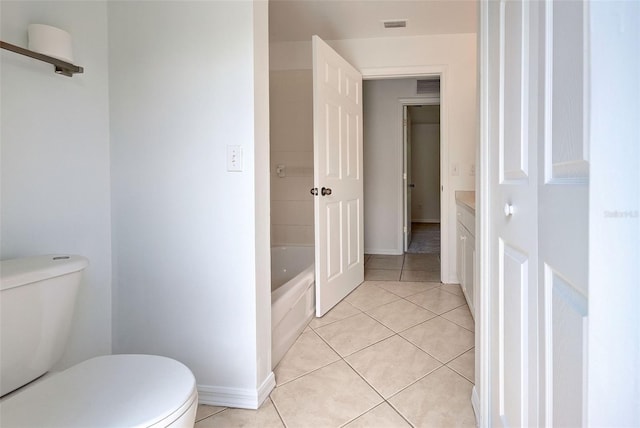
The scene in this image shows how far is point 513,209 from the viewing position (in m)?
0.96

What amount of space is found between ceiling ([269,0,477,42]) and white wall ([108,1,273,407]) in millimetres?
1450

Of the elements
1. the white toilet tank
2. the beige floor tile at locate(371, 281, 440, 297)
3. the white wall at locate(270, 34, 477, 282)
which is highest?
the white wall at locate(270, 34, 477, 282)

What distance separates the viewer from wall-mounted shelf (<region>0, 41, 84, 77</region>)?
1.21 metres

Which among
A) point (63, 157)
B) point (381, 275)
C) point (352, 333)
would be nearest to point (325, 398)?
point (352, 333)

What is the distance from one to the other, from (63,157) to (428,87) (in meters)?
4.45

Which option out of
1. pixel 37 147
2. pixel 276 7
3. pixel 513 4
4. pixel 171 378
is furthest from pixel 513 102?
pixel 276 7

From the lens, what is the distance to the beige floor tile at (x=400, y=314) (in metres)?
2.58

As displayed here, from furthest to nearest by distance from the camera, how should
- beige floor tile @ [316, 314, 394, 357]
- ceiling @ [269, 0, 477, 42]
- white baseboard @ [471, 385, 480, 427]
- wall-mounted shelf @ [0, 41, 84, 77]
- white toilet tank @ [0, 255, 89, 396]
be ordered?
ceiling @ [269, 0, 477, 42], beige floor tile @ [316, 314, 394, 357], white baseboard @ [471, 385, 480, 427], wall-mounted shelf @ [0, 41, 84, 77], white toilet tank @ [0, 255, 89, 396]

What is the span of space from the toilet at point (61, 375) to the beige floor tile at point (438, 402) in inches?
37.8

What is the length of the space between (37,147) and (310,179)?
2.58m

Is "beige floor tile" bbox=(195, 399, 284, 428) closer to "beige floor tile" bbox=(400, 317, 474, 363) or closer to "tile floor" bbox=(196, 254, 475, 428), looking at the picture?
"tile floor" bbox=(196, 254, 475, 428)

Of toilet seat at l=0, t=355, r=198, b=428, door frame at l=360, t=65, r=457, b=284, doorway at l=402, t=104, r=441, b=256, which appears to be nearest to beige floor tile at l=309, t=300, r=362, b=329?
door frame at l=360, t=65, r=457, b=284

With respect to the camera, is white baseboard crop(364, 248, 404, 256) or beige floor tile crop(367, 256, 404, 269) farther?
white baseboard crop(364, 248, 404, 256)

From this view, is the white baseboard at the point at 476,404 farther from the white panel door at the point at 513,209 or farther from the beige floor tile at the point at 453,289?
the beige floor tile at the point at 453,289
